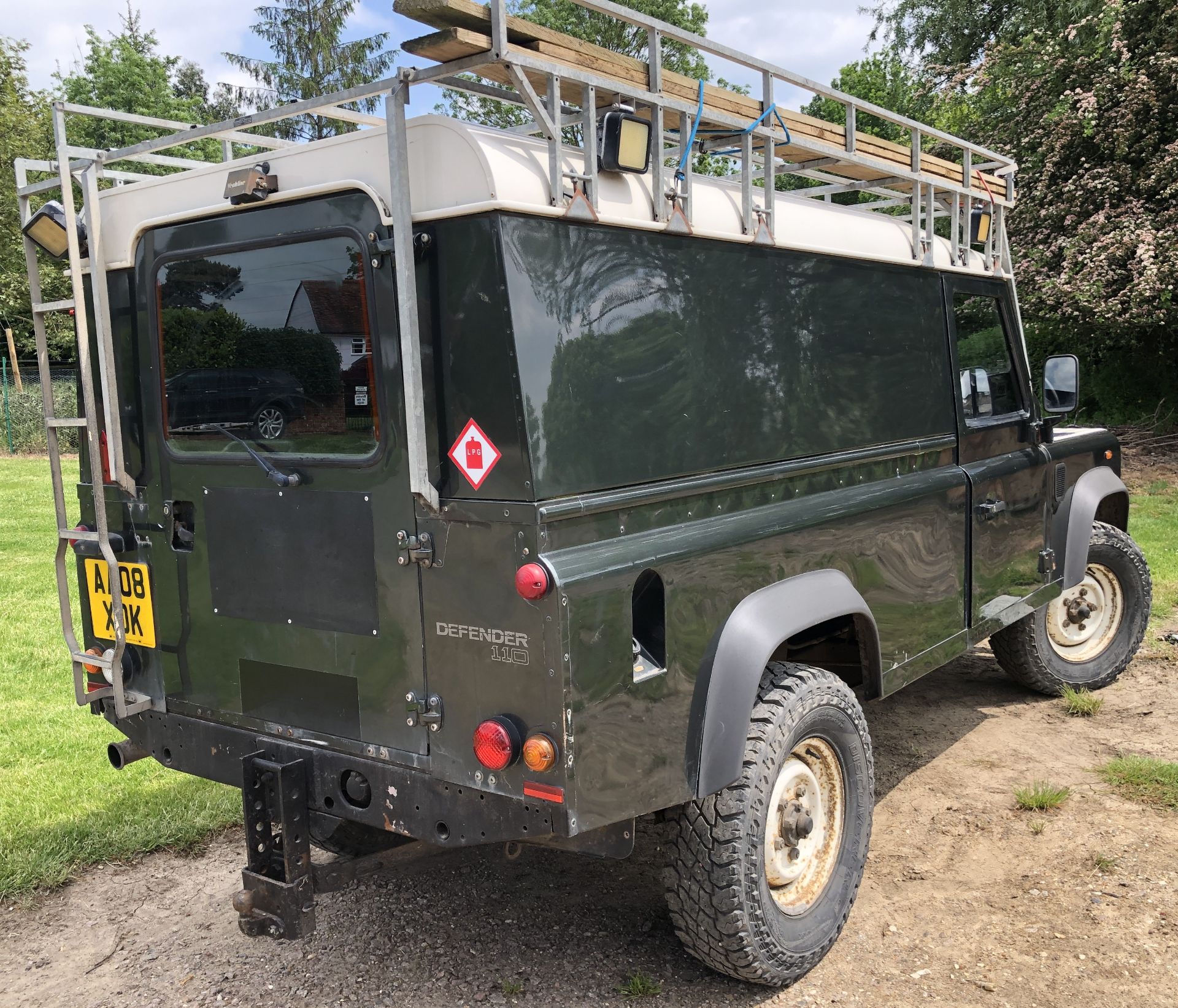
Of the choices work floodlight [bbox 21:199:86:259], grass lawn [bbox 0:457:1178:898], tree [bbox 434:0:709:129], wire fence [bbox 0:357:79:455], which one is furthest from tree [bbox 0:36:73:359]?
work floodlight [bbox 21:199:86:259]

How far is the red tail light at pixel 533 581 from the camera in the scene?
2.43 m

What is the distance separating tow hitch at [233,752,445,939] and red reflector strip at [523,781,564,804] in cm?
73

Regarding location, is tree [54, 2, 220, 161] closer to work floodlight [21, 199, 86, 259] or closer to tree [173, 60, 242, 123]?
tree [173, 60, 242, 123]

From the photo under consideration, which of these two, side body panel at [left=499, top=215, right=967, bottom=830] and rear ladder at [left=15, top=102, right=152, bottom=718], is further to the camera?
rear ladder at [left=15, top=102, right=152, bottom=718]

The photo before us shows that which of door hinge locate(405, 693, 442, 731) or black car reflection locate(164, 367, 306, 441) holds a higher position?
black car reflection locate(164, 367, 306, 441)

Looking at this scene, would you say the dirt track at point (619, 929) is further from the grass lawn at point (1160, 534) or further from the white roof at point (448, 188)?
the grass lawn at point (1160, 534)

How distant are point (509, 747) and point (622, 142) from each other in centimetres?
157

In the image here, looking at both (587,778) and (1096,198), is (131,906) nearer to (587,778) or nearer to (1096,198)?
(587,778)

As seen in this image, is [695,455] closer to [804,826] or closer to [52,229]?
[804,826]

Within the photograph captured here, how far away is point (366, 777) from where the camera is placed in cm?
282

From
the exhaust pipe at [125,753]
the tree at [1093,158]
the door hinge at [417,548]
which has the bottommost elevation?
the exhaust pipe at [125,753]

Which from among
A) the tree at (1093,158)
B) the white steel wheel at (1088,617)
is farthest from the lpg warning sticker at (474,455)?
the tree at (1093,158)

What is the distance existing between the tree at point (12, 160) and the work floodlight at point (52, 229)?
18020 millimetres

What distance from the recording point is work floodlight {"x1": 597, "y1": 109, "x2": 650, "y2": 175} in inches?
105
